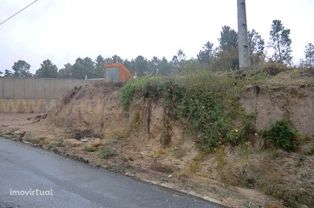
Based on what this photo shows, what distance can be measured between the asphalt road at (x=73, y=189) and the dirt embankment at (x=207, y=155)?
0.59 metres

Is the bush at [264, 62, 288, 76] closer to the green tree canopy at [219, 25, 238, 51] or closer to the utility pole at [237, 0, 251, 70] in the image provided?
the utility pole at [237, 0, 251, 70]

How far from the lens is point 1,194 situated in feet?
25.8

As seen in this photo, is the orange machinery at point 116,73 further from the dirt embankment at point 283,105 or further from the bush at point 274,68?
the dirt embankment at point 283,105

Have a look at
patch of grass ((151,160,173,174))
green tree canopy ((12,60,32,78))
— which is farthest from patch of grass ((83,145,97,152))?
green tree canopy ((12,60,32,78))

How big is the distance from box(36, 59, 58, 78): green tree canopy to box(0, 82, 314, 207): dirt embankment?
70047mm

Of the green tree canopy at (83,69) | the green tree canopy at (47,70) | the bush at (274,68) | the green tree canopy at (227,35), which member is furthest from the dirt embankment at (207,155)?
the green tree canopy at (83,69)

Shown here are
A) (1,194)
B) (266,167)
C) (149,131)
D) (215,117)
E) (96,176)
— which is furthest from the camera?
(149,131)

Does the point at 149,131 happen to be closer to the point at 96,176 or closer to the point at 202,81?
the point at 202,81

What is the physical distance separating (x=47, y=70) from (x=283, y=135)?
8030 cm

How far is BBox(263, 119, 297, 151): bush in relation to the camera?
32.2ft

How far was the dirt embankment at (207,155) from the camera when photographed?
8.52 meters

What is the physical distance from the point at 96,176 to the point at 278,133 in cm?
462

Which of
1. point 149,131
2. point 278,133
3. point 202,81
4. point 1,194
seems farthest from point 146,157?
point 1,194

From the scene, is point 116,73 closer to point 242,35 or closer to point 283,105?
point 242,35
